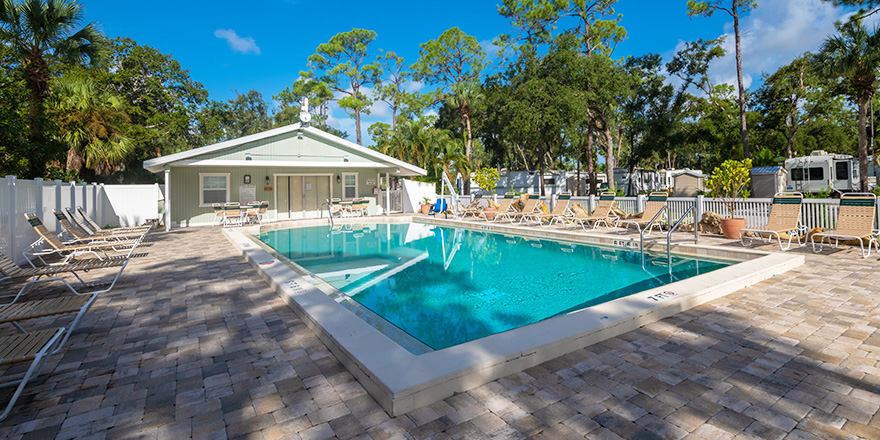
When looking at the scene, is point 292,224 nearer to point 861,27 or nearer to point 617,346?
point 617,346

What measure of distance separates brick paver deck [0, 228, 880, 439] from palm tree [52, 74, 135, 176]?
1596 cm

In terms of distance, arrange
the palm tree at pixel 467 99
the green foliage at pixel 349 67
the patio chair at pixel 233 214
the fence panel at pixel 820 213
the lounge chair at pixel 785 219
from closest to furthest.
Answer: the lounge chair at pixel 785 219 < the fence panel at pixel 820 213 < the patio chair at pixel 233 214 < the palm tree at pixel 467 99 < the green foliage at pixel 349 67

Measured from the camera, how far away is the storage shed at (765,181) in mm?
17050

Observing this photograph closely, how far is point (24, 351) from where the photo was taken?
2363 millimetres

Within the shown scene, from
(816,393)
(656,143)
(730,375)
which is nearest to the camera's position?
(816,393)

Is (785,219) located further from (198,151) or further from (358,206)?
(198,151)

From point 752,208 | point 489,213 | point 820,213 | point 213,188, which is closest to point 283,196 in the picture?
point 213,188

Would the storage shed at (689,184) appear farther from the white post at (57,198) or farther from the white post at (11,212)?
the white post at (11,212)

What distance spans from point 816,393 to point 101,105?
22.5 meters

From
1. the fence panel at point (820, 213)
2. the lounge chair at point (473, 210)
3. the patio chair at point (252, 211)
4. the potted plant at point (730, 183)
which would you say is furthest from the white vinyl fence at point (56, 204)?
the fence panel at point (820, 213)

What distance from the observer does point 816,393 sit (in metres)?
2.49

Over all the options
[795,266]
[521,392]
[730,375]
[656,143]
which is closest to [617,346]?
[730,375]

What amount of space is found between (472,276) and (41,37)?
44.7ft

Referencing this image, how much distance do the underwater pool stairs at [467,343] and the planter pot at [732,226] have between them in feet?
12.8
